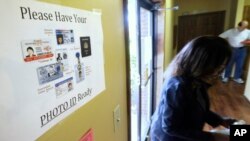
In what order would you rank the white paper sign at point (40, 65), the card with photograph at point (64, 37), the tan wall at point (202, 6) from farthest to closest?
the tan wall at point (202, 6) → the card with photograph at point (64, 37) → the white paper sign at point (40, 65)

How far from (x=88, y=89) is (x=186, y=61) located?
1.91 ft

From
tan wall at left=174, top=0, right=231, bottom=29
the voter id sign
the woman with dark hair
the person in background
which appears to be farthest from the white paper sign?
tan wall at left=174, top=0, right=231, bottom=29

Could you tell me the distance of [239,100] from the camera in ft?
12.1

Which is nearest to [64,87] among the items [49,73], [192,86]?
[49,73]

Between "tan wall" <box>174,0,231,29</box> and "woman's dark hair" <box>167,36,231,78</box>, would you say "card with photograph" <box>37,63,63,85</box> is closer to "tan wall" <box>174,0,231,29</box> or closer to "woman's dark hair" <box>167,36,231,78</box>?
"woman's dark hair" <box>167,36,231,78</box>

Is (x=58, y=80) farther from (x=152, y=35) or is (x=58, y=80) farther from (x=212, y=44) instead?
(x=152, y=35)

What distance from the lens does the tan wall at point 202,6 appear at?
5738 millimetres

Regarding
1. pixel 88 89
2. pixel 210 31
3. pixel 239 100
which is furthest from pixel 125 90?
pixel 210 31

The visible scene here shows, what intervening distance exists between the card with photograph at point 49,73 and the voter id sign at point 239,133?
3.23 ft

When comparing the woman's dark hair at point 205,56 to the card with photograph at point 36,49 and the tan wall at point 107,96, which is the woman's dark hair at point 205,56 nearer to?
the tan wall at point 107,96

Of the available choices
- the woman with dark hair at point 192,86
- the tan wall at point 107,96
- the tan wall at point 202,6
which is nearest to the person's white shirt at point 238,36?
the tan wall at point 202,6

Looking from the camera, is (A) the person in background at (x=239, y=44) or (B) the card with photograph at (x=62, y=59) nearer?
(B) the card with photograph at (x=62, y=59)

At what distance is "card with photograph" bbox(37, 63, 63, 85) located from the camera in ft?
1.54

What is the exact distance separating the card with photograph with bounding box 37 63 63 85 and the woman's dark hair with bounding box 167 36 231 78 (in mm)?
694
